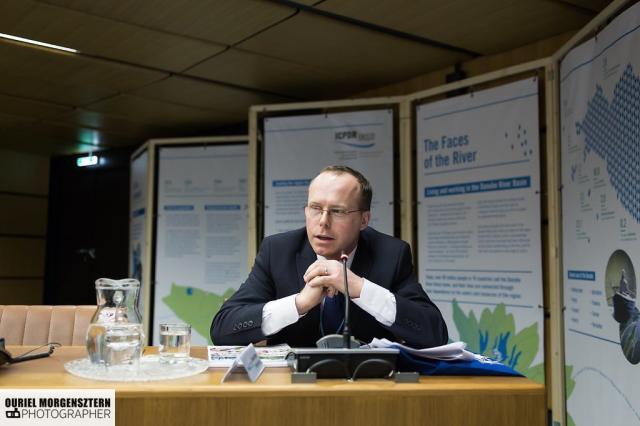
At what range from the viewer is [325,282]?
1925 mm

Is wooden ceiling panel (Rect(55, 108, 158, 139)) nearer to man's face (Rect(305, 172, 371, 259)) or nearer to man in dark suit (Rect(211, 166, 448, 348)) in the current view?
man in dark suit (Rect(211, 166, 448, 348))

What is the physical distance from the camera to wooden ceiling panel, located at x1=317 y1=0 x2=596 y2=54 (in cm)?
371

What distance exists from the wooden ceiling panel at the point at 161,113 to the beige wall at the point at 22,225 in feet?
9.58

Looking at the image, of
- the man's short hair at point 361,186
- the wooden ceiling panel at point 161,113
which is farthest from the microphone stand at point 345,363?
the wooden ceiling panel at point 161,113

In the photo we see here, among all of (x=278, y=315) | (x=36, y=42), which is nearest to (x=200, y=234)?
(x=36, y=42)

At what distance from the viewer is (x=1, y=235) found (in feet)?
29.2

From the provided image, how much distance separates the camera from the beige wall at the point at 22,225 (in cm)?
888

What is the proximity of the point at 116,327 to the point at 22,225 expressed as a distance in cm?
830

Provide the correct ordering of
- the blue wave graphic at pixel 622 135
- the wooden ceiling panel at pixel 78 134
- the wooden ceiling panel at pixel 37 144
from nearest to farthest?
the blue wave graphic at pixel 622 135
the wooden ceiling panel at pixel 78 134
the wooden ceiling panel at pixel 37 144

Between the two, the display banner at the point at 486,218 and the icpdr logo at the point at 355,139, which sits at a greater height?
the icpdr logo at the point at 355,139

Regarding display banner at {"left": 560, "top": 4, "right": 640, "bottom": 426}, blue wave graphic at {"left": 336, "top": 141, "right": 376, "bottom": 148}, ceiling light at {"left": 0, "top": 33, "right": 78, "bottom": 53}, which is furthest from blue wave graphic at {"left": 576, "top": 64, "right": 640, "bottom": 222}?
ceiling light at {"left": 0, "top": 33, "right": 78, "bottom": 53}

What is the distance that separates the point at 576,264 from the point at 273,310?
208 centimetres

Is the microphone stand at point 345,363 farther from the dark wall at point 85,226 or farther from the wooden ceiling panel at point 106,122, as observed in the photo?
the dark wall at point 85,226

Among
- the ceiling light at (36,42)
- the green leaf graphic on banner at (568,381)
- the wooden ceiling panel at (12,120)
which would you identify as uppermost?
the ceiling light at (36,42)
